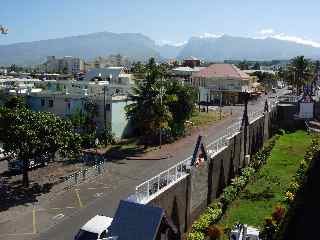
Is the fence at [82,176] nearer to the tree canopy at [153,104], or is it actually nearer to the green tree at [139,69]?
the tree canopy at [153,104]

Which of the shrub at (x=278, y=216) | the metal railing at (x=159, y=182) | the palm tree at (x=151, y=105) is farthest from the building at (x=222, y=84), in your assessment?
the shrub at (x=278, y=216)

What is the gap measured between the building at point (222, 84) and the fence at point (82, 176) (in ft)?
190

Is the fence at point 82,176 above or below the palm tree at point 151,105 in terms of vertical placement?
below

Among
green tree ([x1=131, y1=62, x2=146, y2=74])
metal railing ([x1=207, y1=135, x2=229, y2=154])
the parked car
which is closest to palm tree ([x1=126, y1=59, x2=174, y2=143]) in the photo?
metal railing ([x1=207, y1=135, x2=229, y2=154])

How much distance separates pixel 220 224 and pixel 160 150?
24.7 m

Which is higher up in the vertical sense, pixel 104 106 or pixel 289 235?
pixel 104 106

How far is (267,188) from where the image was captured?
3747cm

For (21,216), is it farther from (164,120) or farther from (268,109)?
(268,109)

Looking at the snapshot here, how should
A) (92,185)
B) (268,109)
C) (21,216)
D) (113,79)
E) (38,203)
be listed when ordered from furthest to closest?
(113,79) < (268,109) < (92,185) < (38,203) < (21,216)

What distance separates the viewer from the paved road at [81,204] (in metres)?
30.5

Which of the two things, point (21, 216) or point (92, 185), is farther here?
point (92, 185)

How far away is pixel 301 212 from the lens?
102 feet

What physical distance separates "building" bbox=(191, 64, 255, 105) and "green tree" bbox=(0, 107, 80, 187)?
211 feet

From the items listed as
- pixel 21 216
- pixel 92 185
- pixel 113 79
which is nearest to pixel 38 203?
pixel 21 216
